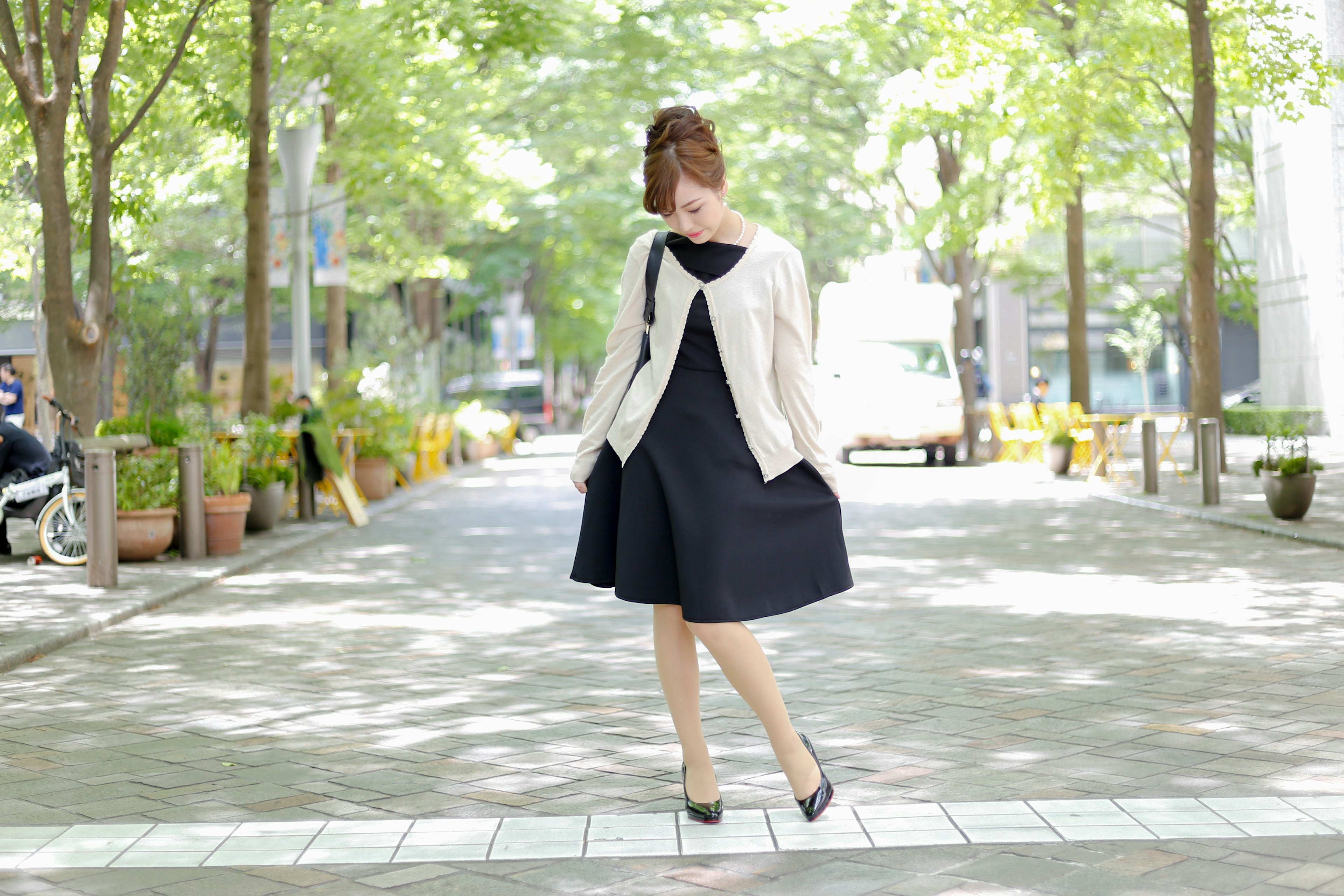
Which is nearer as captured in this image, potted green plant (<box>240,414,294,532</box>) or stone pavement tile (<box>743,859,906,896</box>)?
stone pavement tile (<box>743,859,906,896</box>)

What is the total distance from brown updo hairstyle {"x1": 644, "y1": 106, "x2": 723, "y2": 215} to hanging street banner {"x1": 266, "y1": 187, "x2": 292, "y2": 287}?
1371 cm

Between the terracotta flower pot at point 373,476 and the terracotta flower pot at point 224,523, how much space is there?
22.2ft

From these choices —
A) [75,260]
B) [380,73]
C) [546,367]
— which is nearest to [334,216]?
[380,73]

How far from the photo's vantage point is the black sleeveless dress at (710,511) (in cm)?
407

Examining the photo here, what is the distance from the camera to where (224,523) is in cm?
1248

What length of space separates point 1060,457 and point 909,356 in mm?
6092

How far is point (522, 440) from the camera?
41.8 m

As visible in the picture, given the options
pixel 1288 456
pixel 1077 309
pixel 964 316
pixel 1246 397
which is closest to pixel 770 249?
pixel 1288 456

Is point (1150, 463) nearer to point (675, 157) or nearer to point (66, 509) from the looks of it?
point (66, 509)

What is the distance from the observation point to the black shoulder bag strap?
4223 millimetres

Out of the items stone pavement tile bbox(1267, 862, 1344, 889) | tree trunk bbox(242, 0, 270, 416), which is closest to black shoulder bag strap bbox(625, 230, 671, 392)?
stone pavement tile bbox(1267, 862, 1344, 889)

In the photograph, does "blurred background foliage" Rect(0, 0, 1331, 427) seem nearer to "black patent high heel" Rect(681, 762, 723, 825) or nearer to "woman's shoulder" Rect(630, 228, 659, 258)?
"woman's shoulder" Rect(630, 228, 659, 258)

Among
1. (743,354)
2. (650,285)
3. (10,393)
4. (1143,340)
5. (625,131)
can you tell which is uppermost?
(625,131)

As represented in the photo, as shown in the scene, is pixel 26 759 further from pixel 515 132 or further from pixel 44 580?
pixel 515 132
